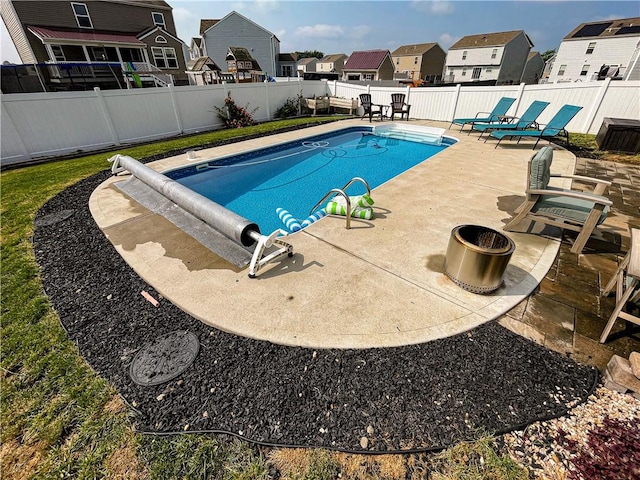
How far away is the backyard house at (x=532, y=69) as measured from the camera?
49.5m

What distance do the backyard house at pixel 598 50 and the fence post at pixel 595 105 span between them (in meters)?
28.5

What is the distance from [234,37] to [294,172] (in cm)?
3217

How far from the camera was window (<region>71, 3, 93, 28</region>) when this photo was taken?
20447mm

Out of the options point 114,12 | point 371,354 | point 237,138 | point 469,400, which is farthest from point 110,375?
point 114,12

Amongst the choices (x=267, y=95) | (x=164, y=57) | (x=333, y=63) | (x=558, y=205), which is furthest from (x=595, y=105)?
(x=333, y=63)

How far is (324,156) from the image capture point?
415 inches

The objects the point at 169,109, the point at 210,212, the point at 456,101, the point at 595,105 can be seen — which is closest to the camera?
the point at 210,212

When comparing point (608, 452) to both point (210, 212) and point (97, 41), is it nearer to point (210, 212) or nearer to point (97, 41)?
point (210, 212)

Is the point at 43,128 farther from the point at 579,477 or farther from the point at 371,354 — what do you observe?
the point at 579,477

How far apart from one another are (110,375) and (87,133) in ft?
35.7

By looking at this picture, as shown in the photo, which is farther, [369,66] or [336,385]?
[369,66]

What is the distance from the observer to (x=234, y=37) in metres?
32.0

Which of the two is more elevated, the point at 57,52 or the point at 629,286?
the point at 57,52

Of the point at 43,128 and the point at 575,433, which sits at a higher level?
the point at 43,128
